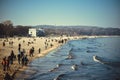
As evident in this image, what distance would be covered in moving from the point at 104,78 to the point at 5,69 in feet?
26.8

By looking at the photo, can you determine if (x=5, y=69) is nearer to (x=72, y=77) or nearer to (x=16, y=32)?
(x=72, y=77)

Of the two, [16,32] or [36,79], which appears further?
[16,32]

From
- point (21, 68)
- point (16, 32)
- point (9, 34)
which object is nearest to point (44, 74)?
point (21, 68)

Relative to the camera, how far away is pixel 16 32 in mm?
88375

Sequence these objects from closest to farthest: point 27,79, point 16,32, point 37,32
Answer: point 27,79 → point 16,32 → point 37,32

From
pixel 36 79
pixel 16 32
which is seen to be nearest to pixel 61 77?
pixel 36 79

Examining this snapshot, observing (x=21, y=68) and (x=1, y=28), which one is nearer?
(x=21, y=68)

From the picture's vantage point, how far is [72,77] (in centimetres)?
1814

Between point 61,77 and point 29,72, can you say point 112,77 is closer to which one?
point 61,77

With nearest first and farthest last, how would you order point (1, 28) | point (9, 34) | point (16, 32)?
1. point (1, 28)
2. point (9, 34)
3. point (16, 32)

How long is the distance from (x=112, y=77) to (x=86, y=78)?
8.25ft

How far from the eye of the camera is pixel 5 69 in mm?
17859

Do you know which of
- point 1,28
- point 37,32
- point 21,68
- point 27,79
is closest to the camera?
point 27,79

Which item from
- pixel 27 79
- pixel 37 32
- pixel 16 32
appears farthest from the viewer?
pixel 37 32
